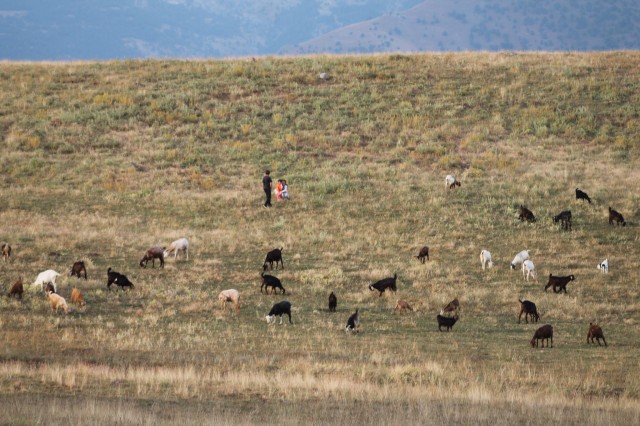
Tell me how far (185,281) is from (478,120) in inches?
1265

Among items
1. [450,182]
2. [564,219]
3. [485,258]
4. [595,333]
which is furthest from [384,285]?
[450,182]

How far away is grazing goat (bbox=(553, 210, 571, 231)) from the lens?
39500 millimetres

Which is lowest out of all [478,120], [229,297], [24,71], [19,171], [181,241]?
[229,297]

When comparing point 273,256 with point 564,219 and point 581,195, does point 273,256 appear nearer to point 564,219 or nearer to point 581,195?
point 564,219

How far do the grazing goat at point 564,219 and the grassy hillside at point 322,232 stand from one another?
3.34ft

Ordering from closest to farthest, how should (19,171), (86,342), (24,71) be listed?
(86,342), (19,171), (24,71)

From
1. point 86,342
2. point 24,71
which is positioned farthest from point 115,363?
point 24,71

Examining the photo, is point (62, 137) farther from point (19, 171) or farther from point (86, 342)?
point (86, 342)

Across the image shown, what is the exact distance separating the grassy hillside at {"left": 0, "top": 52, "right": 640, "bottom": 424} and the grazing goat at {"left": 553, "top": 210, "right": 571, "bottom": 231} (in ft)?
3.34

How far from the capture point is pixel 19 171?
50.9m

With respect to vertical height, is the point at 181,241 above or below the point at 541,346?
above

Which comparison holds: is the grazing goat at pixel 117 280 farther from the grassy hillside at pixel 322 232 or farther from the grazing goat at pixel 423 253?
the grazing goat at pixel 423 253

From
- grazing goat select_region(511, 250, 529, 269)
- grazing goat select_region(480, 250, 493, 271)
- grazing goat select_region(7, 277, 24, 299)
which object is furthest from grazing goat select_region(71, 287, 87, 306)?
grazing goat select_region(511, 250, 529, 269)

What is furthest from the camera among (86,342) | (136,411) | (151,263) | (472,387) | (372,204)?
(372,204)
